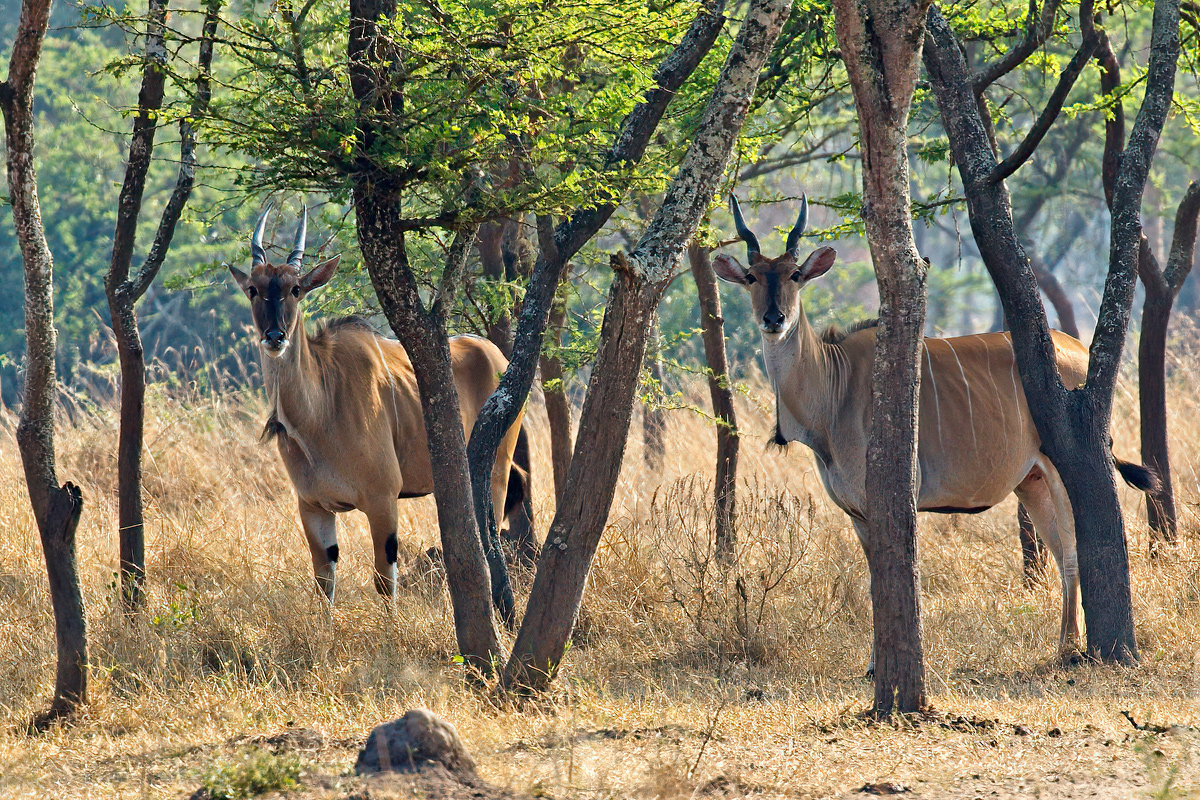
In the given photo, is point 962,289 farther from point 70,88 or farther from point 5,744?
point 5,744

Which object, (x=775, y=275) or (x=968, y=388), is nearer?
(x=775, y=275)

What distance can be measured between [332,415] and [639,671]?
2326 millimetres

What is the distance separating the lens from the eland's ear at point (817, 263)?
6559mm

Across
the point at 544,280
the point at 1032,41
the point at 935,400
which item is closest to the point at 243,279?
the point at 544,280

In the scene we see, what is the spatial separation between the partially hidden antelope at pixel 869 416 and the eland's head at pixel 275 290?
88.7 inches

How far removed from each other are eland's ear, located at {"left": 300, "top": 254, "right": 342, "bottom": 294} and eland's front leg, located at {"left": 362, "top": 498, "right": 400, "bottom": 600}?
4.23ft

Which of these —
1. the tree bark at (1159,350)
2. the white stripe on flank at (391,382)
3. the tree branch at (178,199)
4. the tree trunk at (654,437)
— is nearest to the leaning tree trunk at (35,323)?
the tree branch at (178,199)

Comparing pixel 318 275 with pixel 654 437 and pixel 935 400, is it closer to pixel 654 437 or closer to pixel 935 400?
pixel 935 400

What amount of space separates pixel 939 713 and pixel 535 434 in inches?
304

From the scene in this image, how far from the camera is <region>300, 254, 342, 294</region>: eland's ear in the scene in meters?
6.39

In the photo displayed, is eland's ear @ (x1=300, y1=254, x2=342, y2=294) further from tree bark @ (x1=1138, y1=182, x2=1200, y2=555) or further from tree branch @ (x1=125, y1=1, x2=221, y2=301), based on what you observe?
tree bark @ (x1=1138, y1=182, x2=1200, y2=555)

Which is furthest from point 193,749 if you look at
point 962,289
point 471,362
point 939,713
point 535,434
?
point 962,289

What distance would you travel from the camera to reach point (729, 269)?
6641 mm

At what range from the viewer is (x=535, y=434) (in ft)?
39.2
